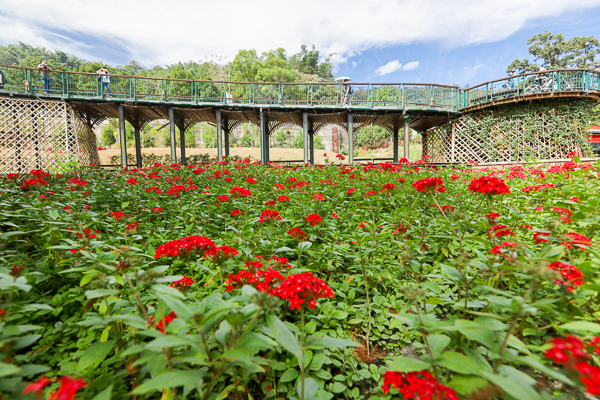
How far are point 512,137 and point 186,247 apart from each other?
13437 mm

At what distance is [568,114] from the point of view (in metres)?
→ 9.59

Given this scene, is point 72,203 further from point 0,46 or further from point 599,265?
point 0,46

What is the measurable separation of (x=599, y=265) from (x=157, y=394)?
2.59 metres

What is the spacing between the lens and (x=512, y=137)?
33.8 feet

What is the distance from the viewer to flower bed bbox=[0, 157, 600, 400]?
834mm

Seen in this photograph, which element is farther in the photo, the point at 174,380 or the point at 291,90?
the point at 291,90

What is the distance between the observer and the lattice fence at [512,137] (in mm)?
9602

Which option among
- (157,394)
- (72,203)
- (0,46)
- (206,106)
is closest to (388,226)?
(157,394)

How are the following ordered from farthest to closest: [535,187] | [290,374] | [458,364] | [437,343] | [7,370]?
1. [535,187]
2. [290,374]
3. [437,343]
4. [458,364]
5. [7,370]

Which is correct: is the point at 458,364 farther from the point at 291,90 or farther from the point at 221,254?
the point at 291,90

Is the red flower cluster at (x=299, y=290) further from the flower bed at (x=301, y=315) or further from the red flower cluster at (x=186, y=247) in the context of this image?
the red flower cluster at (x=186, y=247)

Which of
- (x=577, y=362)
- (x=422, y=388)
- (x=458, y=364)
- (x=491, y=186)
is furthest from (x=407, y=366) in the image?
(x=491, y=186)

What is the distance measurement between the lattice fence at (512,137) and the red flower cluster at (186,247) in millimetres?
11401

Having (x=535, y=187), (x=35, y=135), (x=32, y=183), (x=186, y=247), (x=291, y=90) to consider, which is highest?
(x=291, y=90)
